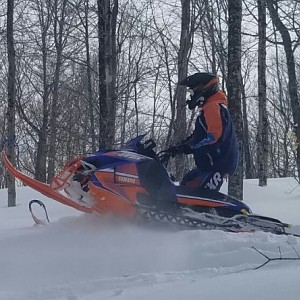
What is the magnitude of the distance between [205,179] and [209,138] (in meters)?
0.47

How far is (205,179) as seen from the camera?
531cm

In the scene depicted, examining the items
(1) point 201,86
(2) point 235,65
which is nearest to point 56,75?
(2) point 235,65

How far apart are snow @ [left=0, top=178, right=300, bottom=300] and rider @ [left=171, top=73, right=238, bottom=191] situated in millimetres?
811

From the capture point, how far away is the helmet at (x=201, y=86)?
17.5 ft

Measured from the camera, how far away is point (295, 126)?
13.5m

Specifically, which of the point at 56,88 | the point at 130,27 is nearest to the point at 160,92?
the point at 56,88

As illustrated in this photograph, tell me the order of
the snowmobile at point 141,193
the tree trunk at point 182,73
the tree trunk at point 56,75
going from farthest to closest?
the tree trunk at point 56,75, the tree trunk at point 182,73, the snowmobile at point 141,193

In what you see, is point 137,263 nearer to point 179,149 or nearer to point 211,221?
point 211,221

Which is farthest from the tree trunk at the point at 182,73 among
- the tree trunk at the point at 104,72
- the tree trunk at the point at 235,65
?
the tree trunk at the point at 235,65

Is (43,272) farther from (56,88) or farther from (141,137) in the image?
(56,88)

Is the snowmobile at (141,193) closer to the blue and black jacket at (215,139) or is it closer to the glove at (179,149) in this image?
the glove at (179,149)

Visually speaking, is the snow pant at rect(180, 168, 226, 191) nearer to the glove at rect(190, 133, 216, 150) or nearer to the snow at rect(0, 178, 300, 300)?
the glove at rect(190, 133, 216, 150)

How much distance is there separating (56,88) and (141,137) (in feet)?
61.3

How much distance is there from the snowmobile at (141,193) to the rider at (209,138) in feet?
0.63
